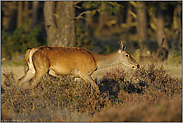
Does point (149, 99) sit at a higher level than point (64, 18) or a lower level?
lower

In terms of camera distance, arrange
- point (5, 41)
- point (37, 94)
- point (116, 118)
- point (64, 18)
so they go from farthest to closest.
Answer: point (5, 41), point (64, 18), point (37, 94), point (116, 118)

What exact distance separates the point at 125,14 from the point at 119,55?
33.7 meters

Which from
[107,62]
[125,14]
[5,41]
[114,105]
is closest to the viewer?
[114,105]

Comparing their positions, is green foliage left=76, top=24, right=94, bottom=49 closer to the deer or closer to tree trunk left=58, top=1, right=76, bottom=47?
tree trunk left=58, top=1, right=76, bottom=47

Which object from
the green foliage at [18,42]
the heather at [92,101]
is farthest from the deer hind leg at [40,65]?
the green foliage at [18,42]

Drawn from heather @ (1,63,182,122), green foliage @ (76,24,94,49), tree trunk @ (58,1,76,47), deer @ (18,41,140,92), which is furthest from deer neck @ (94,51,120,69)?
green foliage @ (76,24,94,49)

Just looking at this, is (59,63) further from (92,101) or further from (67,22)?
(67,22)

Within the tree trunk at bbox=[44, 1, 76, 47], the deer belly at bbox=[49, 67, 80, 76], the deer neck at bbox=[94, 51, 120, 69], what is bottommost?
the deer belly at bbox=[49, 67, 80, 76]

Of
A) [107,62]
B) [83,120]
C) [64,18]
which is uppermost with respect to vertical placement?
[64,18]

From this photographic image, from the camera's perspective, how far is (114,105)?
679 centimetres

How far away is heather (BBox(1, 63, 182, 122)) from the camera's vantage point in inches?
244

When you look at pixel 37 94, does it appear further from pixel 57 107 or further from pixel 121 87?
pixel 121 87

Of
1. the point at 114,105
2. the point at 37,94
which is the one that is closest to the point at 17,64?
the point at 37,94

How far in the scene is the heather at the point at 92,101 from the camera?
20.3 ft
